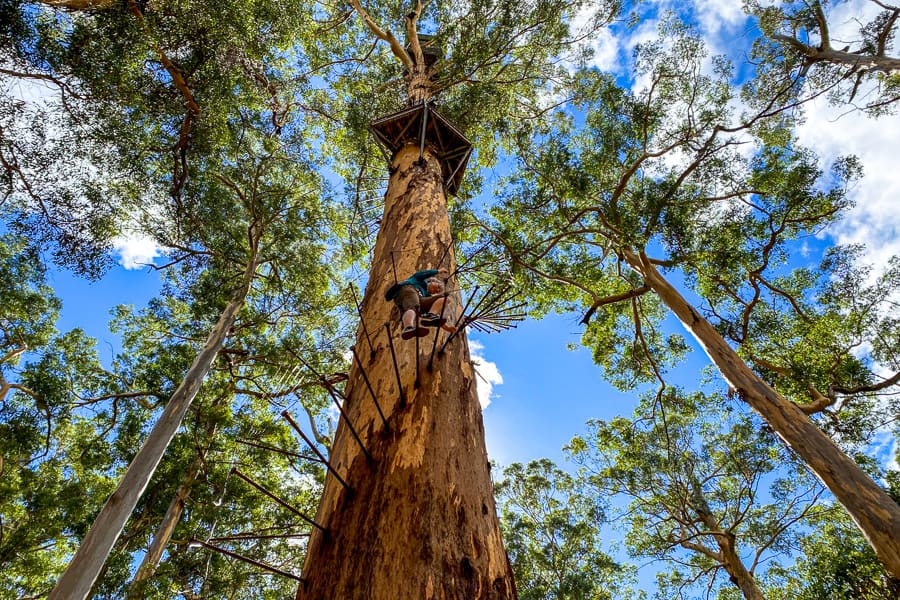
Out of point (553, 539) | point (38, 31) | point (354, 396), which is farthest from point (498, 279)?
point (553, 539)

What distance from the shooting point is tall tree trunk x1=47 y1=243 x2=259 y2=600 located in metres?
4.53

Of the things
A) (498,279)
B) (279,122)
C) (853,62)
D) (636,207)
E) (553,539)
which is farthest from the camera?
(553,539)

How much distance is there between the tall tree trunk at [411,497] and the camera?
44.4 inches

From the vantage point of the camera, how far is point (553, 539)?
13422mm

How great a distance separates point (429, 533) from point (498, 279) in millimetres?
5994

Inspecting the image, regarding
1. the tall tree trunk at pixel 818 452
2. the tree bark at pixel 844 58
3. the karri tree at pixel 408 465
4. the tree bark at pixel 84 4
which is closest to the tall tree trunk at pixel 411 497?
the karri tree at pixel 408 465

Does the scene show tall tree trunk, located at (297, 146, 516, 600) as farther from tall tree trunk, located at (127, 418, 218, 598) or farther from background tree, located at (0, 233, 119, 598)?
background tree, located at (0, 233, 119, 598)

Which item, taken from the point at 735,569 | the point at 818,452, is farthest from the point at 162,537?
the point at 735,569

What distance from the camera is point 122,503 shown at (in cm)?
510

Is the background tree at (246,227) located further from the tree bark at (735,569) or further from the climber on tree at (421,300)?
the tree bark at (735,569)

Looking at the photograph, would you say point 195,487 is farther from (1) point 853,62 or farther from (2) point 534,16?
(1) point 853,62

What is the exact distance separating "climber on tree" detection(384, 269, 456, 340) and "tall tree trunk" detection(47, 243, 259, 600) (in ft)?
17.2

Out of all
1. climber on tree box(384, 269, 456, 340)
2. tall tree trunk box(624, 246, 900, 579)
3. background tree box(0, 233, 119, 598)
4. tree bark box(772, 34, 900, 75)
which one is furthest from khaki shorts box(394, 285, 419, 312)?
tree bark box(772, 34, 900, 75)

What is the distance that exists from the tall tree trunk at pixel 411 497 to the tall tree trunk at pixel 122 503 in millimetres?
4946
